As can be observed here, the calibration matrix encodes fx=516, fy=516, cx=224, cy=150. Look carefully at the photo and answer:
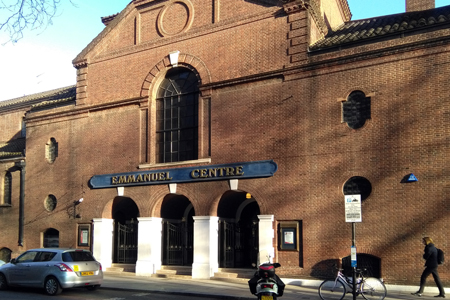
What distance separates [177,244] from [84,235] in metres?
4.77

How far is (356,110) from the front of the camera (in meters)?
18.5

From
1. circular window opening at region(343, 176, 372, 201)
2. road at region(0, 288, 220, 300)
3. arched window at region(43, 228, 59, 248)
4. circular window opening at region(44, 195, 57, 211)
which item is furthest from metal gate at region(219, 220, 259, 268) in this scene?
circular window opening at region(44, 195, 57, 211)

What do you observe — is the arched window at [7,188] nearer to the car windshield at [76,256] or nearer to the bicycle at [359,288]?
the car windshield at [76,256]

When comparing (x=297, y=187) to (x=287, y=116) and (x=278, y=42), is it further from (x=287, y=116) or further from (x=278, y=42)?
(x=278, y=42)

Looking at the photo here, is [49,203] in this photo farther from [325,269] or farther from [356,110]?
[356,110]

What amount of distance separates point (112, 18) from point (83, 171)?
27.0 feet

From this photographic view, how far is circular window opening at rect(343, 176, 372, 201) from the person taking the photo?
17891 millimetres

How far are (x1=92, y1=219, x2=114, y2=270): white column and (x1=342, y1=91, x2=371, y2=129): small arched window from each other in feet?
40.6

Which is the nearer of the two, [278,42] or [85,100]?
[278,42]

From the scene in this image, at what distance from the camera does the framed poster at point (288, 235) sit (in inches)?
748

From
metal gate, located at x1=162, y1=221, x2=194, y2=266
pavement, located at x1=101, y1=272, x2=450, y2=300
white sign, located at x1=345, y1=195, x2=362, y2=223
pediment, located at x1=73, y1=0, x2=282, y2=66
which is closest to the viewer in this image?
white sign, located at x1=345, y1=195, x2=362, y2=223

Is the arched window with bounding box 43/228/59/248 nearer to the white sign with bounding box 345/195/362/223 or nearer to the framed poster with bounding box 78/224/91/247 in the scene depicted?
the framed poster with bounding box 78/224/91/247

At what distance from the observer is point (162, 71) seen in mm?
23703

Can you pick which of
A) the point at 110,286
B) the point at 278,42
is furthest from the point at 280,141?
the point at 110,286
